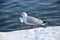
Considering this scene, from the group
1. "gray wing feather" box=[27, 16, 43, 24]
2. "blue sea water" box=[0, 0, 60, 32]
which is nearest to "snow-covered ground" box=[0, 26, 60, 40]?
"gray wing feather" box=[27, 16, 43, 24]

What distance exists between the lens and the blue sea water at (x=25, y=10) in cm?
460

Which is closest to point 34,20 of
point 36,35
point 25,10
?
point 36,35

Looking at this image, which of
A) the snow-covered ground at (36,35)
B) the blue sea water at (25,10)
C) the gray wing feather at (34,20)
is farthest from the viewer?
the blue sea water at (25,10)

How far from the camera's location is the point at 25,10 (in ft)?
17.7

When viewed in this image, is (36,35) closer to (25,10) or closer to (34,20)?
(34,20)

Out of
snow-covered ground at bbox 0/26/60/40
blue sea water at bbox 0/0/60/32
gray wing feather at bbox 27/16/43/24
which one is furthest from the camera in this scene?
blue sea water at bbox 0/0/60/32

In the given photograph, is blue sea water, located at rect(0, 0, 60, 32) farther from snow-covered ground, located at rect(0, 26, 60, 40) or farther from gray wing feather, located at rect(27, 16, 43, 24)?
snow-covered ground, located at rect(0, 26, 60, 40)

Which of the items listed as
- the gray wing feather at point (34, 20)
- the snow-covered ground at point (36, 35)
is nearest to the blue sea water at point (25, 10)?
the gray wing feather at point (34, 20)

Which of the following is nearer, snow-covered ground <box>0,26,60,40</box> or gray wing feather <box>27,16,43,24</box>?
snow-covered ground <box>0,26,60,40</box>

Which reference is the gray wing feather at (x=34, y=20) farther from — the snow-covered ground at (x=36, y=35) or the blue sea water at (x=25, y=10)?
the snow-covered ground at (x=36, y=35)

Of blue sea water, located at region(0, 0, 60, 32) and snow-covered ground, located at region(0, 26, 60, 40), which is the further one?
blue sea water, located at region(0, 0, 60, 32)

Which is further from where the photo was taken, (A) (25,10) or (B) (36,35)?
(A) (25,10)

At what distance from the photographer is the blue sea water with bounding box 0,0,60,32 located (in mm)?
4598

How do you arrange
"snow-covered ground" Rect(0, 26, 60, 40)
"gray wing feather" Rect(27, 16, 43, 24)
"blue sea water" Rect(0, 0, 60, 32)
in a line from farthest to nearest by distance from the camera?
1. "blue sea water" Rect(0, 0, 60, 32)
2. "gray wing feather" Rect(27, 16, 43, 24)
3. "snow-covered ground" Rect(0, 26, 60, 40)
